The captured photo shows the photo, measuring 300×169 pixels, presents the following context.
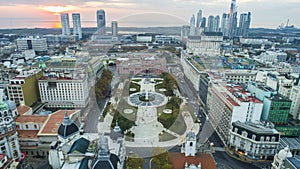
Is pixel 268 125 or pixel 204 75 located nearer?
pixel 268 125

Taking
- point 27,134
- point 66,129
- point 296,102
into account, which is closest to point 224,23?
point 296,102

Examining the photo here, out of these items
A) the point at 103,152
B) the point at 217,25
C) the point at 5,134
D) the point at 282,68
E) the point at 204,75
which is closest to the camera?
the point at 103,152

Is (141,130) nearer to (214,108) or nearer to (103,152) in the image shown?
(214,108)

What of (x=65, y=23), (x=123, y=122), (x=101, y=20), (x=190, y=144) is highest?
(x=101, y=20)

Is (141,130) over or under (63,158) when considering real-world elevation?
under

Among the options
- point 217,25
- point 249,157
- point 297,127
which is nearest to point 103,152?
point 249,157

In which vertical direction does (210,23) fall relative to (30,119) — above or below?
above

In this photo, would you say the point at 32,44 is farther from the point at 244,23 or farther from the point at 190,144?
the point at 244,23
